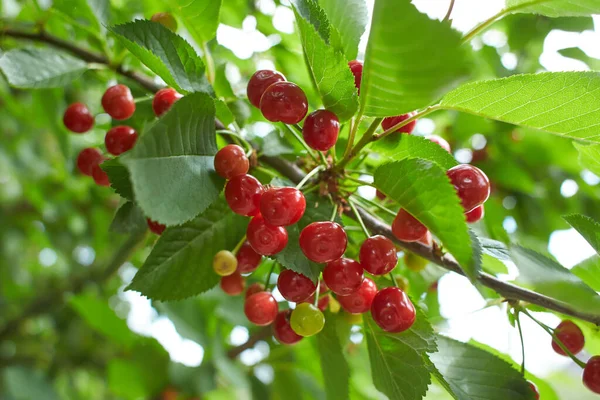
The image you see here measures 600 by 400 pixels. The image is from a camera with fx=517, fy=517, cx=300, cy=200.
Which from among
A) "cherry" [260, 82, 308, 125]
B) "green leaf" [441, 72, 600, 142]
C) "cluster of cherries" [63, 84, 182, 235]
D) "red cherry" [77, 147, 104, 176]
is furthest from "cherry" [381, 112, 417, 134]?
"red cherry" [77, 147, 104, 176]

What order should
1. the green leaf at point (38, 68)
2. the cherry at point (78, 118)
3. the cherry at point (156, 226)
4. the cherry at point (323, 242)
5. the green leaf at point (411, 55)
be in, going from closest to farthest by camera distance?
the green leaf at point (411, 55) < the cherry at point (323, 242) < the cherry at point (156, 226) < the green leaf at point (38, 68) < the cherry at point (78, 118)

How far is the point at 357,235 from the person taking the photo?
1.20 metres

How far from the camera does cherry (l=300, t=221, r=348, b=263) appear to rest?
0.83 metres

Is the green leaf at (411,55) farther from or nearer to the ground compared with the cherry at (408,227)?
farther from the ground

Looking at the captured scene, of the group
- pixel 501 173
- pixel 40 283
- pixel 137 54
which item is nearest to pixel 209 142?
pixel 137 54

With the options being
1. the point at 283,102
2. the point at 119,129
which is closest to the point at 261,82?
the point at 283,102

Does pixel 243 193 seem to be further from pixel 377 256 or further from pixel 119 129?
pixel 119 129

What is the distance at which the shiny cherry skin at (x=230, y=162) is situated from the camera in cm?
86

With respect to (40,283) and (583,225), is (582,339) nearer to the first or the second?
(583,225)

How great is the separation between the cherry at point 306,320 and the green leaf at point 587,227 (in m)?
0.50

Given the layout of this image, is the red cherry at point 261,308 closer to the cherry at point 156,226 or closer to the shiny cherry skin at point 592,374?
the cherry at point 156,226

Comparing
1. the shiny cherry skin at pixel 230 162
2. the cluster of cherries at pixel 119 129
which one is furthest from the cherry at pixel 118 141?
the shiny cherry skin at pixel 230 162

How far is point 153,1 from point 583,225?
4.29 feet

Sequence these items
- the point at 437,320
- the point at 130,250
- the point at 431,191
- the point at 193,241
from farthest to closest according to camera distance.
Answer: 1. the point at 130,250
2. the point at 437,320
3. the point at 193,241
4. the point at 431,191
